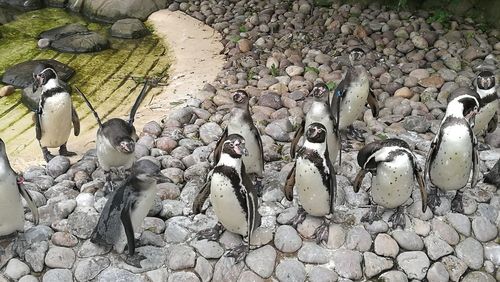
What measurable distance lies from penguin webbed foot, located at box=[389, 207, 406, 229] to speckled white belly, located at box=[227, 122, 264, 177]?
107 cm

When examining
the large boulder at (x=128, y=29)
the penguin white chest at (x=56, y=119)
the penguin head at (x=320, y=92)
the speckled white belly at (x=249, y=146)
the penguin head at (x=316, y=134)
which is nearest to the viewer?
the penguin head at (x=316, y=134)

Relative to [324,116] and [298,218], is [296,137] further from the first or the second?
[298,218]

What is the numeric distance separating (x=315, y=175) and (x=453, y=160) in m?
1.06

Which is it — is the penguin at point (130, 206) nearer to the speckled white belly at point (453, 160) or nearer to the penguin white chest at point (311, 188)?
the penguin white chest at point (311, 188)

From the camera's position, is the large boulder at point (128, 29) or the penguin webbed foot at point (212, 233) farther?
the large boulder at point (128, 29)

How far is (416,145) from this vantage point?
5.69 m

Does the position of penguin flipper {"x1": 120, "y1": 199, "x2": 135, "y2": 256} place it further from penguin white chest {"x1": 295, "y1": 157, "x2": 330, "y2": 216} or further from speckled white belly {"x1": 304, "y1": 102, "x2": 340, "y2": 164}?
speckled white belly {"x1": 304, "y1": 102, "x2": 340, "y2": 164}

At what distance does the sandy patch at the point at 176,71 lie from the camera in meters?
5.89

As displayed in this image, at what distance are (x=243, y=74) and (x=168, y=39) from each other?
68.5 inches

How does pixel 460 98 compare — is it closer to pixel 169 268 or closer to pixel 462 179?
pixel 462 179

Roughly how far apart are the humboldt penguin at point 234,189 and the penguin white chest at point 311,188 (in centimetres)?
34

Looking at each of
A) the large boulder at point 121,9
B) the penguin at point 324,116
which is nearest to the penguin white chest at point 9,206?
the penguin at point 324,116

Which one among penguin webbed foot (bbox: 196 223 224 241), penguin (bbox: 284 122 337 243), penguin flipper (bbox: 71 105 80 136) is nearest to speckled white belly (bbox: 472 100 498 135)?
penguin (bbox: 284 122 337 243)

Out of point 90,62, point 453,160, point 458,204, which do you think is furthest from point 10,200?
point 90,62
